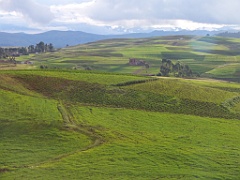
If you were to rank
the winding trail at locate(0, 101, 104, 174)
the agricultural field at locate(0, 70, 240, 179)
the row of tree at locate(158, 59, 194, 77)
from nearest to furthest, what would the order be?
the winding trail at locate(0, 101, 104, 174) < the agricultural field at locate(0, 70, 240, 179) < the row of tree at locate(158, 59, 194, 77)

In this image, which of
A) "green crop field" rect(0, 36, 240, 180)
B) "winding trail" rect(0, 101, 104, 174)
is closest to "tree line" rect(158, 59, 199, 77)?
"green crop field" rect(0, 36, 240, 180)

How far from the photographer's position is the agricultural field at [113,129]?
47344 mm

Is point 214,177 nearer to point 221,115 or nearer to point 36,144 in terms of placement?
point 36,144

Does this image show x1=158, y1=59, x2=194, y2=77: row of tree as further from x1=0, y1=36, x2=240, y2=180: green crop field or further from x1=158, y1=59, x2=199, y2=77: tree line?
x1=0, y1=36, x2=240, y2=180: green crop field

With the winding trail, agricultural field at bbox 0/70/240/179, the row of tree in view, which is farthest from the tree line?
the winding trail

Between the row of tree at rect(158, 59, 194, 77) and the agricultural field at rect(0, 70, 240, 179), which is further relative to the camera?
the row of tree at rect(158, 59, 194, 77)

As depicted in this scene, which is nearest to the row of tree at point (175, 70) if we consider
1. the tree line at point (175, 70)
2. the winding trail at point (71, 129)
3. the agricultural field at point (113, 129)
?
the tree line at point (175, 70)

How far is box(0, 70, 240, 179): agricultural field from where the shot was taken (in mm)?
47344

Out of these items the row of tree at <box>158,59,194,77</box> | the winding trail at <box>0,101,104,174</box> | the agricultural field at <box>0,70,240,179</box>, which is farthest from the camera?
the row of tree at <box>158,59,194,77</box>

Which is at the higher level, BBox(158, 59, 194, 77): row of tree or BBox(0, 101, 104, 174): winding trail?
BBox(158, 59, 194, 77): row of tree

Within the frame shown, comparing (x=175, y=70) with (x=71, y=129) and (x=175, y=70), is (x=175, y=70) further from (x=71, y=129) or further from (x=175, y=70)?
(x=71, y=129)

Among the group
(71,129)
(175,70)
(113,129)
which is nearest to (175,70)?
(175,70)

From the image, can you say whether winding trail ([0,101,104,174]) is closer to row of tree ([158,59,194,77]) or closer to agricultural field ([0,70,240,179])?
agricultural field ([0,70,240,179])

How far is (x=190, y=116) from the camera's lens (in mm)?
77812
